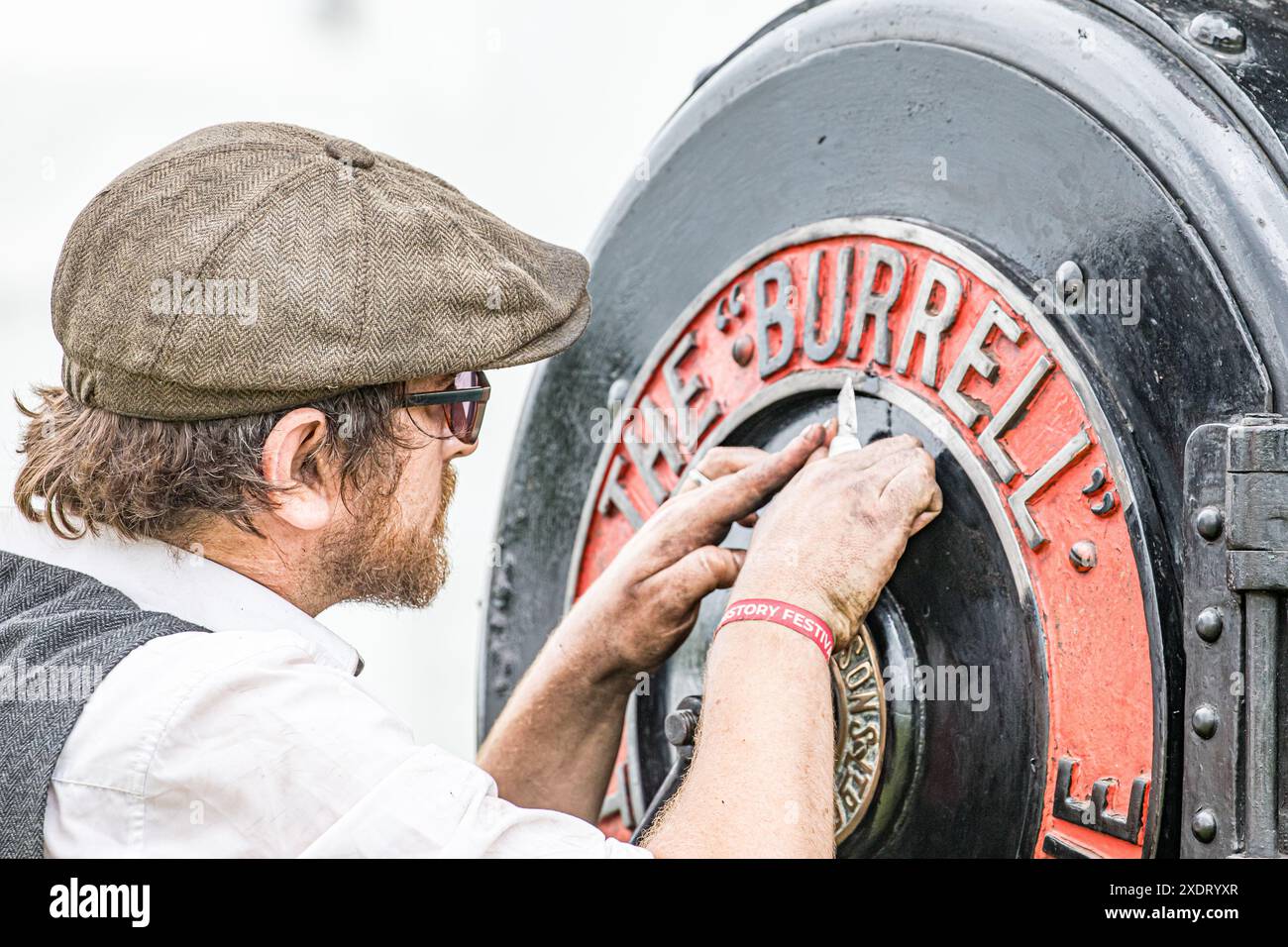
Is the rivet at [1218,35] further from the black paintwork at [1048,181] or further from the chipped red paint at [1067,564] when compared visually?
the chipped red paint at [1067,564]

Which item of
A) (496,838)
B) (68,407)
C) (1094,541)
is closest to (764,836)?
(496,838)

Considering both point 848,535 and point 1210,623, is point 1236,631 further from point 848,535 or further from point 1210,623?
point 848,535

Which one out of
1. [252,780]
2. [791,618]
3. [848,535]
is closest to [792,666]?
[791,618]

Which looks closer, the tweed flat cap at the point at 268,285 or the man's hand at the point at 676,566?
the tweed flat cap at the point at 268,285

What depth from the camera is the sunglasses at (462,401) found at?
132 centimetres

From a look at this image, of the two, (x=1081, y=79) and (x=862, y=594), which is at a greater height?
(x=1081, y=79)

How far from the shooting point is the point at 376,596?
4.55 ft

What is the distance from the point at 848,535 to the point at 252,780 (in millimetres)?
595

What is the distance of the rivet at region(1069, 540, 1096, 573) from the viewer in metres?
1.17
